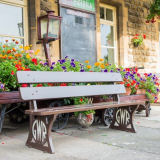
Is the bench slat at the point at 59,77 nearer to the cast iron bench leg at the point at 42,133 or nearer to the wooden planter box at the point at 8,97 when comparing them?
the cast iron bench leg at the point at 42,133

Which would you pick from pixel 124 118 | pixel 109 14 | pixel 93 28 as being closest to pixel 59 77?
pixel 124 118

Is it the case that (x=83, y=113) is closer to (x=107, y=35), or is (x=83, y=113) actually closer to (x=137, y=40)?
(x=107, y=35)

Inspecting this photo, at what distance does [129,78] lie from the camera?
198 inches

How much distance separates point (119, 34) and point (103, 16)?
28.2 inches

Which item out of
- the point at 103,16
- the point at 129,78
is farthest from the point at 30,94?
the point at 103,16

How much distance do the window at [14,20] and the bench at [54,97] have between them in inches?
97.6

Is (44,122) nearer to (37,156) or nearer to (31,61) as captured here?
(37,156)

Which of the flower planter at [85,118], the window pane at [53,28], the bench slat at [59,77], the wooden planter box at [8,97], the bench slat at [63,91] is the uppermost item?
the window pane at [53,28]

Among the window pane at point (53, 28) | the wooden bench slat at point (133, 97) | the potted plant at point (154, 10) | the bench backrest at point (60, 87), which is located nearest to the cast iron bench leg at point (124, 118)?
the bench backrest at point (60, 87)

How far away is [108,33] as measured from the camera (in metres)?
7.93

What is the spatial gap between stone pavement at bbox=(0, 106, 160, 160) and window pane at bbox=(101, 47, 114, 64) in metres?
3.77

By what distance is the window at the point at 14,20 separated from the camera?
5520 millimetres

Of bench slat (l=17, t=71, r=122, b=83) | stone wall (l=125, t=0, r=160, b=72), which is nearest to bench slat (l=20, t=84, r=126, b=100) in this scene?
bench slat (l=17, t=71, r=122, b=83)

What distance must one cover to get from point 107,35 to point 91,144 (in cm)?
522
